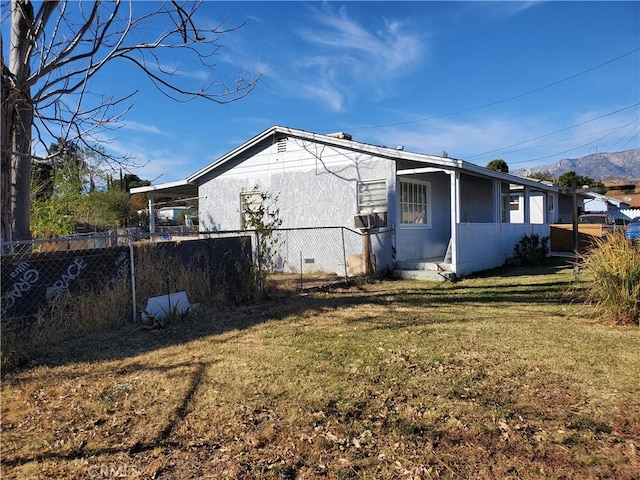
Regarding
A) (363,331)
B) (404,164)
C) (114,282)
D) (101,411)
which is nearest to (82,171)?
(114,282)

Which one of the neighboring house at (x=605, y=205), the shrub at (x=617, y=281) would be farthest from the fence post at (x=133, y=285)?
the neighboring house at (x=605, y=205)

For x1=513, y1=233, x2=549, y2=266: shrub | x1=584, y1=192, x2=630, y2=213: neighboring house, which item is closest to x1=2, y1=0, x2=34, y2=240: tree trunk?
x1=513, y1=233, x2=549, y2=266: shrub

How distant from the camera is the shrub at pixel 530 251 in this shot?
14.8 metres

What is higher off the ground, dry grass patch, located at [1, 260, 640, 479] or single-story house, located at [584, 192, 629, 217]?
single-story house, located at [584, 192, 629, 217]

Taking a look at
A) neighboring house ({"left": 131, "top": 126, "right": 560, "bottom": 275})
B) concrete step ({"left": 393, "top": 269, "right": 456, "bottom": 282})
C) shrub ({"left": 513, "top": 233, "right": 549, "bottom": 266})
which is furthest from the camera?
shrub ({"left": 513, "top": 233, "right": 549, "bottom": 266})

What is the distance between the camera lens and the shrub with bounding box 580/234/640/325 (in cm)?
592

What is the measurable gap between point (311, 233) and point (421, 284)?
3998 millimetres

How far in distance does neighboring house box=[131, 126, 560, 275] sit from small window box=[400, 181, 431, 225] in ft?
0.10

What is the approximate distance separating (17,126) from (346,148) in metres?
7.92

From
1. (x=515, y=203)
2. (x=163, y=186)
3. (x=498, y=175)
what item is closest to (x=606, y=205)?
(x=515, y=203)

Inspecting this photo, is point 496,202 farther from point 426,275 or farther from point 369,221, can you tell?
point 369,221

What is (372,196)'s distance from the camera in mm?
12062

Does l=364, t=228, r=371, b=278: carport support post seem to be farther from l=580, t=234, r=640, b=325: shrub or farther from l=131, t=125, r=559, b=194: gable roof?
l=580, t=234, r=640, b=325: shrub

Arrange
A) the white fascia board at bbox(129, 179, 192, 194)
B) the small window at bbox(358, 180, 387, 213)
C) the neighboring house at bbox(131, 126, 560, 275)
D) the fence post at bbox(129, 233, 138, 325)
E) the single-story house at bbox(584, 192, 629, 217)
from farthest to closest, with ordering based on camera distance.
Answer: the single-story house at bbox(584, 192, 629, 217), the white fascia board at bbox(129, 179, 192, 194), the small window at bbox(358, 180, 387, 213), the neighboring house at bbox(131, 126, 560, 275), the fence post at bbox(129, 233, 138, 325)
